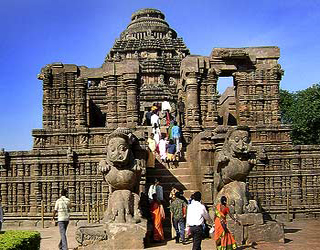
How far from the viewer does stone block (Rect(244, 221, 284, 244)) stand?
346 inches

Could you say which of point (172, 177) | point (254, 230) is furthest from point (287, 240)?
point (172, 177)

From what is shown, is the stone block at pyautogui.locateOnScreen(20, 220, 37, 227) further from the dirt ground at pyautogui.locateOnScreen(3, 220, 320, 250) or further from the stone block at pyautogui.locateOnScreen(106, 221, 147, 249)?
the stone block at pyautogui.locateOnScreen(106, 221, 147, 249)

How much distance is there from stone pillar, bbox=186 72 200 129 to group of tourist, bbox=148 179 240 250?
8021mm

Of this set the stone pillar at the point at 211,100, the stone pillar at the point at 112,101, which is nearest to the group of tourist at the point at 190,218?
the stone pillar at the point at 211,100

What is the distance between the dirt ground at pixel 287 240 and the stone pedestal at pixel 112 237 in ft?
1.39

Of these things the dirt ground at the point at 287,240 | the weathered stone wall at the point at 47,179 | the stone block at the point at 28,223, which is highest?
the weathered stone wall at the point at 47,179

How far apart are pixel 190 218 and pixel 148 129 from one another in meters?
→ 9.87

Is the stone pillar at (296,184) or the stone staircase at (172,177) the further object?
the stone pillar at (296,184)

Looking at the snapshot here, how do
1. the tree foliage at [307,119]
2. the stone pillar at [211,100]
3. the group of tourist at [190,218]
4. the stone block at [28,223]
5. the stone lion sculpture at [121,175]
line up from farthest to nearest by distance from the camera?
the tree foliage at [307,119]
the stone pillar at [211,100]
the stone block at [28,223]
the stone lion sculpture at [121,175]
the group of tourist at [190,218]

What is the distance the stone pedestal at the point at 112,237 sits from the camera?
8.63 m

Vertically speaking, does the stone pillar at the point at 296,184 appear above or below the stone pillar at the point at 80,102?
below

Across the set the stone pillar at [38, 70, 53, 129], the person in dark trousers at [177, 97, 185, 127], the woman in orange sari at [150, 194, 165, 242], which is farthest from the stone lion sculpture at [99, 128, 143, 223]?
the person in dark trousers at [177, 97, 185, 127]

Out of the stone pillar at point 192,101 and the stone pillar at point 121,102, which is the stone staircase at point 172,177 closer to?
the stone pillar at point 192,101

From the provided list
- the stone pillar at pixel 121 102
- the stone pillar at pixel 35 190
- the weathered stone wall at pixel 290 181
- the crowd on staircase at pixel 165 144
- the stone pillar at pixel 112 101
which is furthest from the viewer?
the stone pillar at pixel 112 101
